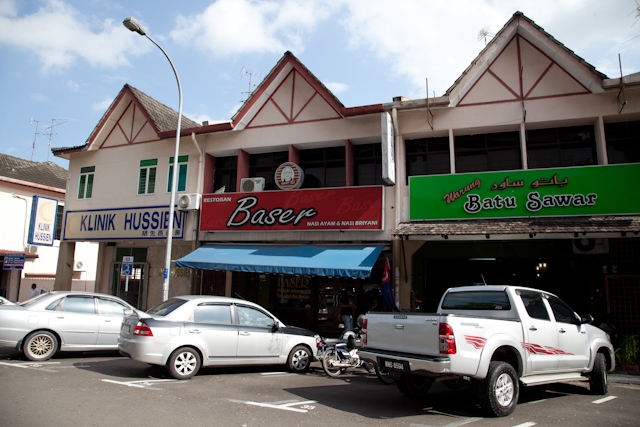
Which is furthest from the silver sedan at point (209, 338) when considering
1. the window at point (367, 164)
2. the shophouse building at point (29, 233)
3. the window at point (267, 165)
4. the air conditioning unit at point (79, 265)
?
the air conditioning unit at point (79, 265)

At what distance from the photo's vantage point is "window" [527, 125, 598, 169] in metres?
13.7

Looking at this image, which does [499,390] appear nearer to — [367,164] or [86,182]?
[367,164]

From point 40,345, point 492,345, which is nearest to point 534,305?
point 492,345

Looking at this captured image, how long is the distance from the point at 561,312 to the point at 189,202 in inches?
498

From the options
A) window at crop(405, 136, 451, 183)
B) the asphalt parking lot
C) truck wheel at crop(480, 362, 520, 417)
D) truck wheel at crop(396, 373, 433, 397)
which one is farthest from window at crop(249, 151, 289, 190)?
truck wheel at crop(480, 362, 520, 417)

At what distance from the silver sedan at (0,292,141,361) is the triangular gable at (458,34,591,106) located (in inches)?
445

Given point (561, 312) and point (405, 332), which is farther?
point (561, 312)

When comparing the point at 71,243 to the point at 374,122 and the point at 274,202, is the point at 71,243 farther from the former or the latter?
the point at 374,122

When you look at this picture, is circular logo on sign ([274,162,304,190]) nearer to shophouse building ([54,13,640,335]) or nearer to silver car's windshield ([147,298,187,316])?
shophouse building ([54,13,640,335])

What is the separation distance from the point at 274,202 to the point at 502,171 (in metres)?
7.19

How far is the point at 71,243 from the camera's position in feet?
65.9

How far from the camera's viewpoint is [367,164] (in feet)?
52.5

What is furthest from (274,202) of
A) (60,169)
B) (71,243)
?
(60,169)

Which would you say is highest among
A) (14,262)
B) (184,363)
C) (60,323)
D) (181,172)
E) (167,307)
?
(181,172)
